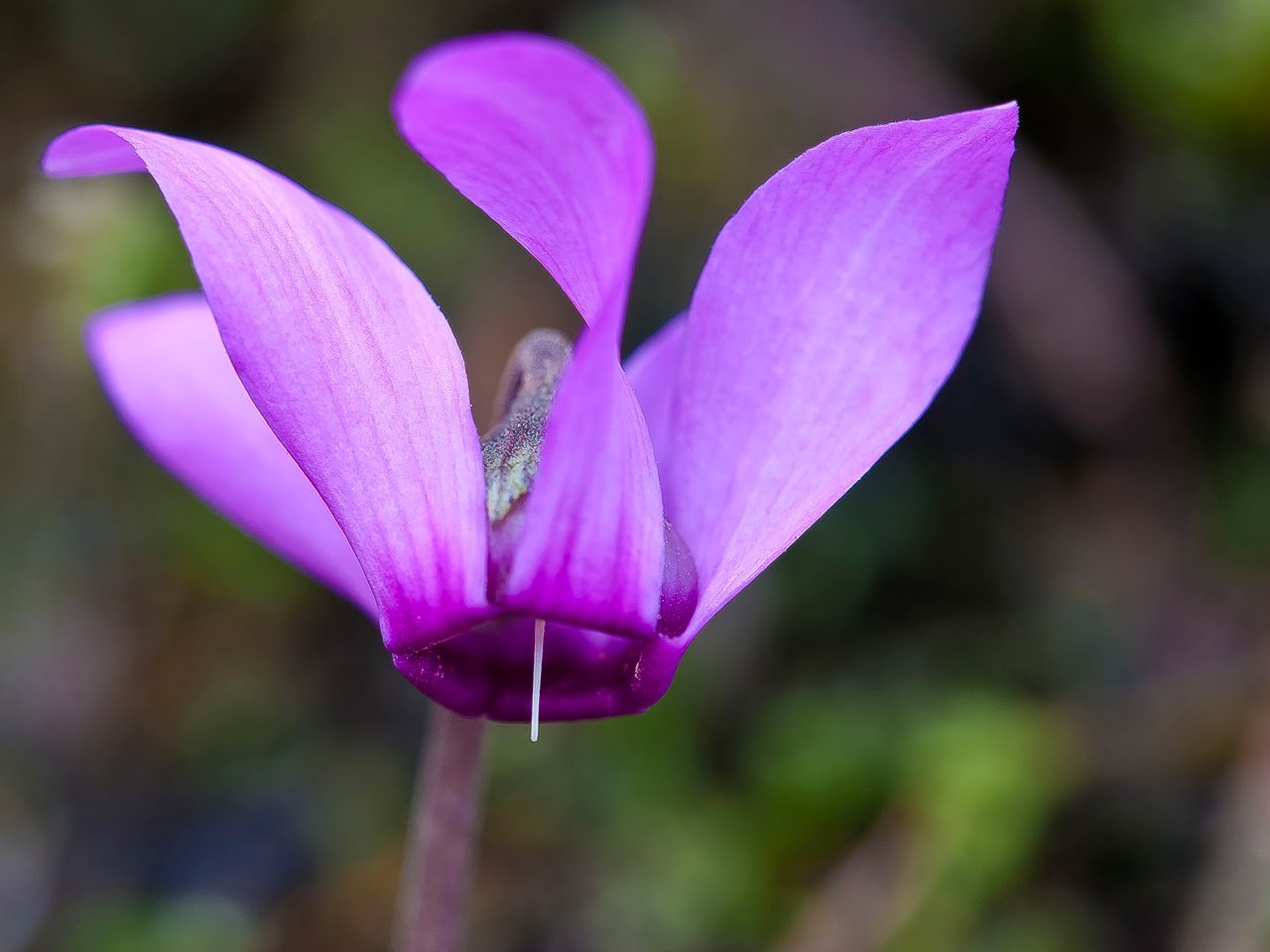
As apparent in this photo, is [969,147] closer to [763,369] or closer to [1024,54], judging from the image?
[763,369]

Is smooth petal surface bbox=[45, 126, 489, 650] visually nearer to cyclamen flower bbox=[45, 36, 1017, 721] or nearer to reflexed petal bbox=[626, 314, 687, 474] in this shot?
cyclamen flower bbox=[45, 36, 1017, 721]

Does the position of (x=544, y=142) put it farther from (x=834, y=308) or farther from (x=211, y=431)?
(x=211, y=431)

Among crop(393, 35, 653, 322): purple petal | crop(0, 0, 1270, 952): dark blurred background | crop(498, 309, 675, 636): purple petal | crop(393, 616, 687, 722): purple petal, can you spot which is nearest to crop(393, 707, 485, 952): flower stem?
crop(393, 616, 687, 722): purple petal

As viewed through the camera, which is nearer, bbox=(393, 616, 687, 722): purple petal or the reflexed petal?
bbox=(393, 616, 687, 722): purple petal

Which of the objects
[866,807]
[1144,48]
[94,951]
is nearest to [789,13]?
[1144,48]

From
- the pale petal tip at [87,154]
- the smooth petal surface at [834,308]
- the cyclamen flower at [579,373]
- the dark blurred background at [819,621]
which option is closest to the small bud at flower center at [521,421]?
the cyclamen flower at [579,373]

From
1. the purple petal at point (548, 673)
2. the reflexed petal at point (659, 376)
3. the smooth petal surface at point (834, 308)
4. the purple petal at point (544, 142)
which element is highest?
the purple petal at point (544, 142)

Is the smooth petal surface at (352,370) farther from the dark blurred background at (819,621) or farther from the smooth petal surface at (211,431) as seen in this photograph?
the dark blurred background at (819,621)
